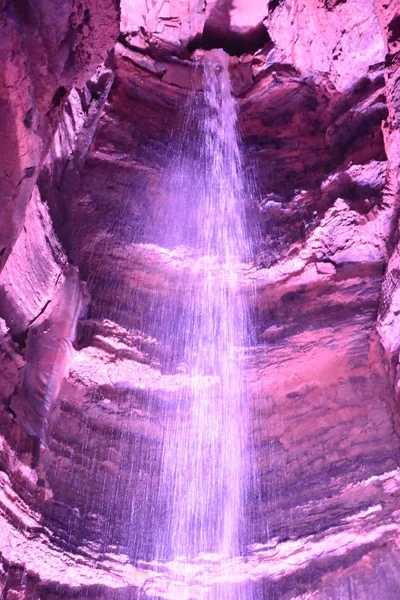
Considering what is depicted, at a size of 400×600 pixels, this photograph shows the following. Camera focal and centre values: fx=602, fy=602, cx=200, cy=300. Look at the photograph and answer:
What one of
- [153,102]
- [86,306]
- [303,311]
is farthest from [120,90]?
[303,311]

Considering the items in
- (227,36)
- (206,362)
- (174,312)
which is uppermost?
(227,36)

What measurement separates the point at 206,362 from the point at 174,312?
816mm

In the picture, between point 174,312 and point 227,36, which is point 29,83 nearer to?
point 174,312

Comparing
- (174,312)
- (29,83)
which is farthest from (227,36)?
(29,83)

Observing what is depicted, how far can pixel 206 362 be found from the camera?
794cm

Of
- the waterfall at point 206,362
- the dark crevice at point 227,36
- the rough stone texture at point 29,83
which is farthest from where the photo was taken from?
the dark crevice at point 227,36

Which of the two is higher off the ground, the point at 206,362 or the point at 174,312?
the point at 174,312

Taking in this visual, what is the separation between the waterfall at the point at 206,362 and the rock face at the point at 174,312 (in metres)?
0.15

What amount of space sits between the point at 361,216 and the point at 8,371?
4342 mm

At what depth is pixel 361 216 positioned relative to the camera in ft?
23.5

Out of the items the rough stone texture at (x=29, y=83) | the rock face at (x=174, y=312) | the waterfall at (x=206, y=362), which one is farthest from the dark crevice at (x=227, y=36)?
the rough stone texture at (x=29, y=83)

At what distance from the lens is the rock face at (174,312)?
19.4ft

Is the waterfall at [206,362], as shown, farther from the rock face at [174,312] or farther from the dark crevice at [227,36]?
the dark crevice at [227,36]

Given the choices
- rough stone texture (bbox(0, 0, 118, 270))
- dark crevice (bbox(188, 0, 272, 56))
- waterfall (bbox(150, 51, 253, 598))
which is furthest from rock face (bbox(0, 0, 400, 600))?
dark crevice (bbox(188, 0, 272, 56))
